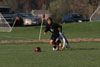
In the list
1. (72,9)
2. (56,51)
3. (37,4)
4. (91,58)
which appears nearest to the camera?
(91,58)

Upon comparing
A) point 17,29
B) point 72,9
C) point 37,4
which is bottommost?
point 37,4

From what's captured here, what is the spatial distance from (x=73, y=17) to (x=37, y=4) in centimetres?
7096

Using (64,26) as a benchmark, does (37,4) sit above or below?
below

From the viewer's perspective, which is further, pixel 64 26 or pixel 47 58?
pixel 64 26

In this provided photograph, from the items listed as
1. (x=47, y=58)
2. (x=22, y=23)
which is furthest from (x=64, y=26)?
(x=47, y=58)

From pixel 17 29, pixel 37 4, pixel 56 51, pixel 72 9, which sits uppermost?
A: pixel 56 51

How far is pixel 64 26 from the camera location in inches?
1549

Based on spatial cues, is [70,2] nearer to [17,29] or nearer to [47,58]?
[17,29]

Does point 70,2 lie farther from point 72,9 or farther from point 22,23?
point 22,23

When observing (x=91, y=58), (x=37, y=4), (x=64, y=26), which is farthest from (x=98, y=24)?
(x=37, y=4)

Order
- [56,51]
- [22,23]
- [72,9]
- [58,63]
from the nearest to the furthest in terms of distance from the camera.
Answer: [58,63] → [56,51] → [22,23] → [72,9]

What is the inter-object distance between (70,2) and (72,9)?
14.2ft

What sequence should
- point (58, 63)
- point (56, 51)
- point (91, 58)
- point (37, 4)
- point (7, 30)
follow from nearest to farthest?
1. point (58, 63)
2. point (91, 58)
3. point (56, 51)
4. point (7, 30)
5. point (37, 4)

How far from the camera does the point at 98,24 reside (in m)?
38.4
